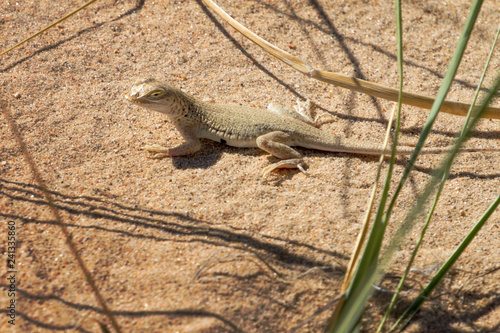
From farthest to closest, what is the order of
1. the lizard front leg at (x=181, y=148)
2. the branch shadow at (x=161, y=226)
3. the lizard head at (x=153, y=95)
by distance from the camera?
the lizard front leg at (x=181, y=148), the lizard head at (x=153, y=95), the branch shadow at (x=161, y=226)

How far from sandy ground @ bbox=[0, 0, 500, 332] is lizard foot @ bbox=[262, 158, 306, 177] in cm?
Result: 9

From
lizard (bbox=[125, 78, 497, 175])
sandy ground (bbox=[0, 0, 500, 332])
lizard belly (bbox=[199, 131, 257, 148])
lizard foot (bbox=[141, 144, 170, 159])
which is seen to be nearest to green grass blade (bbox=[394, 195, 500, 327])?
sandy ground (bbox=[0, 0, 500, 332])

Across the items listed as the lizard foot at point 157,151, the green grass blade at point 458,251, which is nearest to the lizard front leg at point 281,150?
the lizard foot at point 157,151

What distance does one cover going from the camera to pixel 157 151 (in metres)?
4.12

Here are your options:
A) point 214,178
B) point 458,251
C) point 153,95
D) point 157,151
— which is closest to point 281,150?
point 214,178

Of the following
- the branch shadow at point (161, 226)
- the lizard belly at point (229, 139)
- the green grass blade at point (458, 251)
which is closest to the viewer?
the green grass blade at point (458, 251)

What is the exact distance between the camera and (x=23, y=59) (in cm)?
482

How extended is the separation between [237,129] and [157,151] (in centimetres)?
81

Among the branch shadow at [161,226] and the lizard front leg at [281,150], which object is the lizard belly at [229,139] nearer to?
the lizard front leg at [281,150]

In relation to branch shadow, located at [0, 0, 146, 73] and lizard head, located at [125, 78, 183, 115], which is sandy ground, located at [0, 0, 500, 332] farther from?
lizard head, located at [125, 78, 183, 115]

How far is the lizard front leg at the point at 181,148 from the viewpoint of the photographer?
4.10 metres

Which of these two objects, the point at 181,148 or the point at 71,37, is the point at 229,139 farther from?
the point at 71,37

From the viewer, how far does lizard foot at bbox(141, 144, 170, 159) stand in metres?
4.10

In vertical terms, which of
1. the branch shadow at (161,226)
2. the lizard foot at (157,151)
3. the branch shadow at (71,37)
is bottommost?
the branch shadow at (161,226)
